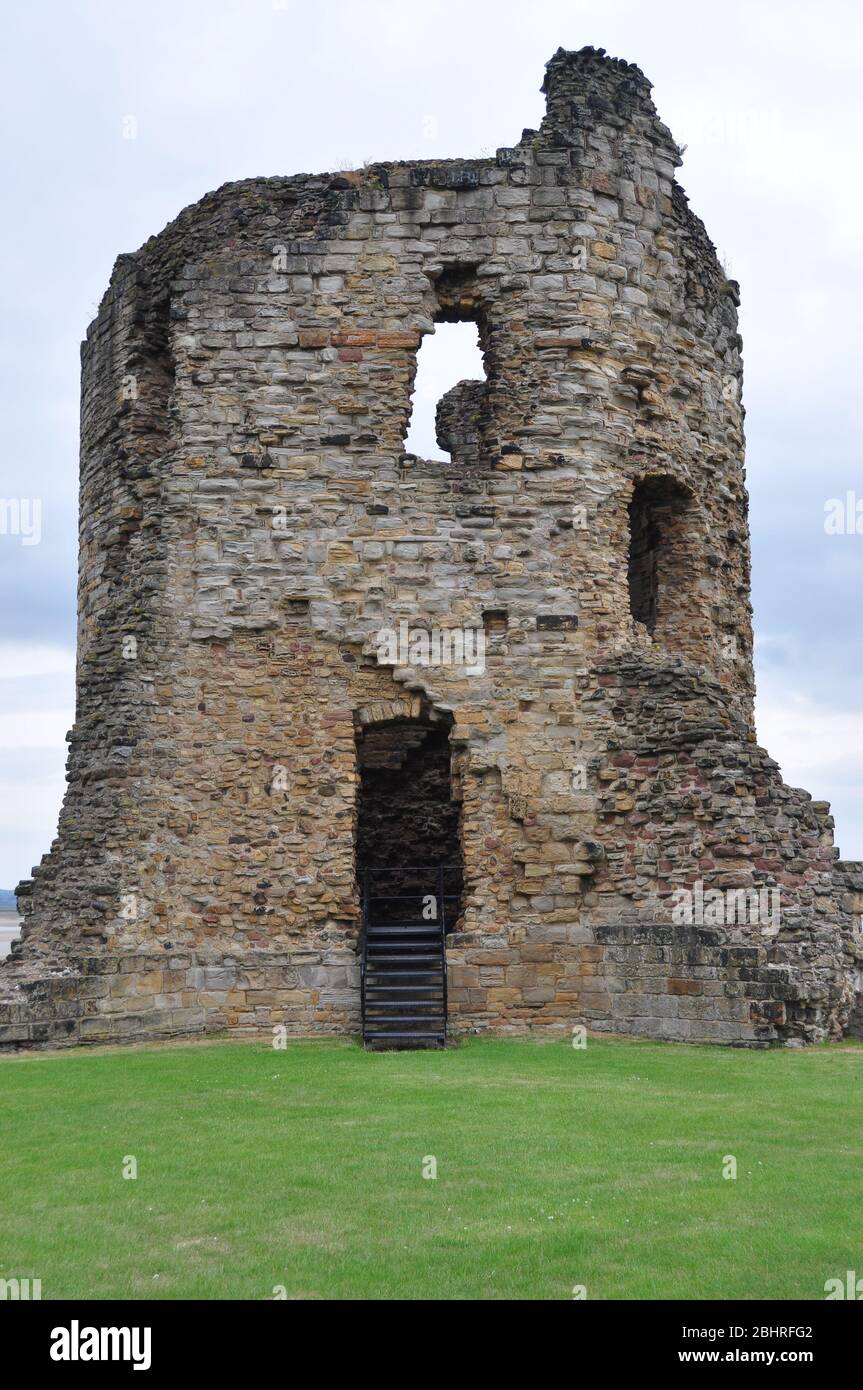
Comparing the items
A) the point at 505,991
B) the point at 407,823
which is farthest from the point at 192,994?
the point at 407,823

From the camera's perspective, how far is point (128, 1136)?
9320 millimetres

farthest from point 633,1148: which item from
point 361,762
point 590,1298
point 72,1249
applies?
point 361,762

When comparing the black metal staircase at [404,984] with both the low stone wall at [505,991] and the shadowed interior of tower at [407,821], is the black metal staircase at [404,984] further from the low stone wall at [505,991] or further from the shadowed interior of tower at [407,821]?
the shadowed interior of tower at [407,821]

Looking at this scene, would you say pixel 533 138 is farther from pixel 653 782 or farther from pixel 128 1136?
pixel 128 1136

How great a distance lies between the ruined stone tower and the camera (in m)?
14.8

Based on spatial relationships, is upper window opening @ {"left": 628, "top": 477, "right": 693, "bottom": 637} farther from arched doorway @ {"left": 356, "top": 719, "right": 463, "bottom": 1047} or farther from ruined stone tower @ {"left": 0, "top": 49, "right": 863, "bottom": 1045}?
arched doorway @ {"left": 356, "top": 719, "right": 463, "bottom": 1047}

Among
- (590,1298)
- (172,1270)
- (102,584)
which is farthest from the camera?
(102,584)

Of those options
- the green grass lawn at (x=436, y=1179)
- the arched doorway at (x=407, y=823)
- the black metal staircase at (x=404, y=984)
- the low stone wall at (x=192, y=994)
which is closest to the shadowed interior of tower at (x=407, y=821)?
the arched doorway at (x=407, y=823)

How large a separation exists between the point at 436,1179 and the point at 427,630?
8.68 metres

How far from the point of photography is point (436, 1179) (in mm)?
7844

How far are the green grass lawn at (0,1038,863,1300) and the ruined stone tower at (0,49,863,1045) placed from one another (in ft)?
8.30

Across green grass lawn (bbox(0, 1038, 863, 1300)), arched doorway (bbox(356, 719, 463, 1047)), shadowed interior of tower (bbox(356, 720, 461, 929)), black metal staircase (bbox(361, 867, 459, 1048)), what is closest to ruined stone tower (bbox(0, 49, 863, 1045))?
black metal staircase (bbox(361, 867, 459, 1048))

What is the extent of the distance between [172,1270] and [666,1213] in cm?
246

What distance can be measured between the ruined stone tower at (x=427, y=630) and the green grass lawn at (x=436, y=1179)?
8.30 feet
